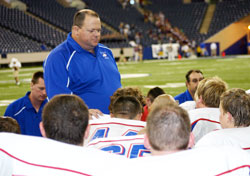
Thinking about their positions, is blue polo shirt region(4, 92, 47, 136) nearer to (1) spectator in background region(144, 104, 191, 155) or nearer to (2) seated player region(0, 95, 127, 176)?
(2) seated player region(0, 95, 127, 176)

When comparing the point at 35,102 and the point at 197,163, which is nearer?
the point at 197,163

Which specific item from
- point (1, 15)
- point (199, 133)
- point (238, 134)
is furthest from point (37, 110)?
point (1, 15)

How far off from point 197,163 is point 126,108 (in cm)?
163

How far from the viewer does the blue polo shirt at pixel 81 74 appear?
13.4ft

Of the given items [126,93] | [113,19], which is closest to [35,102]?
[126,93]

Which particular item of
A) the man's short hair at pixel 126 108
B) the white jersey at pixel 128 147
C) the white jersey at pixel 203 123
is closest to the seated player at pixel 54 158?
the white jersey at pixel 128 147

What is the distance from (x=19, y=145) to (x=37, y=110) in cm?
373

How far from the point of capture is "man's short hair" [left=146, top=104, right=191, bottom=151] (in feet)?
6.21

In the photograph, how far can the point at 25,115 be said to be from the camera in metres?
5.38

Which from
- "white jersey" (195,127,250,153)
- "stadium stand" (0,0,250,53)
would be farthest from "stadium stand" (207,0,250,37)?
"white jersey" (195,127,250,153)

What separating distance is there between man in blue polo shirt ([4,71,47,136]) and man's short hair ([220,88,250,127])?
3.07 m

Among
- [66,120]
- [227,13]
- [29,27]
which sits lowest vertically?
[66,120]

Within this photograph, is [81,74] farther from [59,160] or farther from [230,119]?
[59,160]

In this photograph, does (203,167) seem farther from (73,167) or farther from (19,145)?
(19,145)
